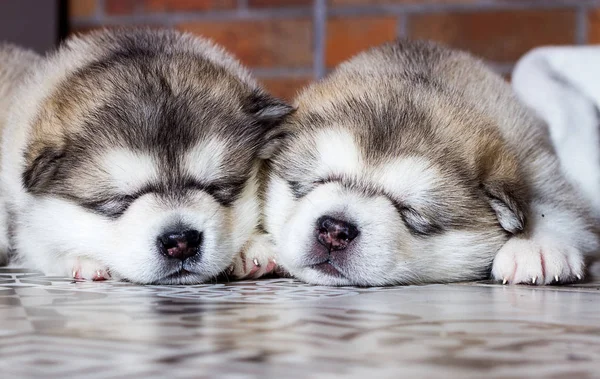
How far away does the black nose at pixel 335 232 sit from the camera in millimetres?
2387

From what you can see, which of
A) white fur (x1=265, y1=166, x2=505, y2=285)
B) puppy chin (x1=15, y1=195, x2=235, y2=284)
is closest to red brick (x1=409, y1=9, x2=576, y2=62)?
white fur (x1=265, y1=166, x2=505, y2=285)

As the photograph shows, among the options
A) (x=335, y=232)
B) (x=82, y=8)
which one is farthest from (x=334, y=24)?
(x=335, y=232)

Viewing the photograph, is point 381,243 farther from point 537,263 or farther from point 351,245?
point 537,263

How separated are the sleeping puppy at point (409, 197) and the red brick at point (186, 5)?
7.96 ft

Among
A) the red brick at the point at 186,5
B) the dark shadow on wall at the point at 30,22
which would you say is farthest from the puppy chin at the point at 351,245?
the dark shadow on wall at the point at 30,22

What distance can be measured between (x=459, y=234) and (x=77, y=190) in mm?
1069

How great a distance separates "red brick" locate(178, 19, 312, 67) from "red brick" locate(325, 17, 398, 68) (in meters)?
0.12

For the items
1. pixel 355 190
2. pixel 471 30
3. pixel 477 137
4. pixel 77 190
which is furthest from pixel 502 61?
pixel 77 190

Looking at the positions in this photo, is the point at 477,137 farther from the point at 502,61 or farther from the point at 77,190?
the point at 502,61

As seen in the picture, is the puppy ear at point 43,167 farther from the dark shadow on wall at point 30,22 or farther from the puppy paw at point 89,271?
the dark shadow on wall at point 30,22

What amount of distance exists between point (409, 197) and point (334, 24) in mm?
2696

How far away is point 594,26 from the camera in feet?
Result: 15.2

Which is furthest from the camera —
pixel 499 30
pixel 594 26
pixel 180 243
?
pixel 499 30

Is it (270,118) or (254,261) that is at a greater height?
(270,118)
